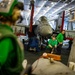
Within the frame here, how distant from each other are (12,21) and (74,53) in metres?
3.50

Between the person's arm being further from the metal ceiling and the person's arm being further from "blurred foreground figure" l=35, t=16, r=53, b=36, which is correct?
the metal ceiling

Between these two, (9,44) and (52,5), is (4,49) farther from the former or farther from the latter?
(52,5)

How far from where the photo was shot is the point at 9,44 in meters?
1.24

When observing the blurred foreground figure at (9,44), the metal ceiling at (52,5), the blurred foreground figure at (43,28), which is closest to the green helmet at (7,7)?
the blurred foreground figure at (9,44)

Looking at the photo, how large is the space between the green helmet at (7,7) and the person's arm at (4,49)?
0.23 metres

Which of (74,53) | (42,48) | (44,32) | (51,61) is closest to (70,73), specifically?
(51,61)

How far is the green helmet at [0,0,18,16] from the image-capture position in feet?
4.38

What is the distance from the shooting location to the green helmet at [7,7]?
1336 millimetres

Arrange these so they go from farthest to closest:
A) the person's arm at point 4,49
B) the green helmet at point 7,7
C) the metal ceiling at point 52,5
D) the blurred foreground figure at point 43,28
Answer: the metal ceiling at point 52,5 → the blurred foreground figure at point 43,28 → the green helmet at point 7,7 → the person's arm at point 4,49

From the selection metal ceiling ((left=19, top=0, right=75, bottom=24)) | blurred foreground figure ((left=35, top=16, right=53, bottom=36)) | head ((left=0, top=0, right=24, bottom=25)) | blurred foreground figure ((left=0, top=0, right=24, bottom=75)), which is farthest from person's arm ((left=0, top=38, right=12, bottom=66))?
metal ceiling ((left=19, top=0, right=75, bottom=24))

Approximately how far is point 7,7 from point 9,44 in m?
0.29

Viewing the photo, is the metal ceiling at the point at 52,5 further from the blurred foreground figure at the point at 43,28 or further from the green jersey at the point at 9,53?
the green jersey at the point at 9,53

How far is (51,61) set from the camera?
3867 mm


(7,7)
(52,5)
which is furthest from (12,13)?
(52,5)
